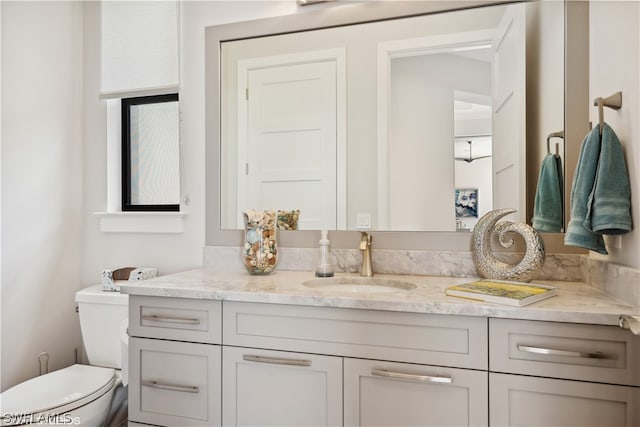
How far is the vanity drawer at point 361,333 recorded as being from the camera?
3.50 ft

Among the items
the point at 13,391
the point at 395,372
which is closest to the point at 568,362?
the point at 395,372

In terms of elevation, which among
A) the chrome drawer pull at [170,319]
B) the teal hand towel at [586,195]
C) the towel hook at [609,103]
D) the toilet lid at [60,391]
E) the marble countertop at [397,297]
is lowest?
the toilet lid at [60,391]

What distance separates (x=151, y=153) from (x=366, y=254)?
4.18ft

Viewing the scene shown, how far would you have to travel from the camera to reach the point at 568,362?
99 centimetres

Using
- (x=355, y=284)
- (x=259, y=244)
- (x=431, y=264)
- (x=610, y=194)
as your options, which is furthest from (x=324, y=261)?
(x=610, y=194)

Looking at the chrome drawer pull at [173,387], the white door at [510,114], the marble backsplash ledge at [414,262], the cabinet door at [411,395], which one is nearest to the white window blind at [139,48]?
the marble backsplash ledge at [414,262]

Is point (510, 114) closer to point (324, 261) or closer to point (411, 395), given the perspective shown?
point (324, 261)

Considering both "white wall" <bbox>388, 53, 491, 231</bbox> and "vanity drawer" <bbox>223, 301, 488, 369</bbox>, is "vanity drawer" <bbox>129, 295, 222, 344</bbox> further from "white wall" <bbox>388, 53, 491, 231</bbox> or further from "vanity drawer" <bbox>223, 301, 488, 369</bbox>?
"white wall" <bbox>388, 53, 491, 231</bbox>

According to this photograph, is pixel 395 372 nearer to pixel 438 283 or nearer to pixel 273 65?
pixel 438 283

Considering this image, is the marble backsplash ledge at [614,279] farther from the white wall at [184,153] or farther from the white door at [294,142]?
the white wall at [184,153]

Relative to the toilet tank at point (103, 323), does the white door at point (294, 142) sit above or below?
above

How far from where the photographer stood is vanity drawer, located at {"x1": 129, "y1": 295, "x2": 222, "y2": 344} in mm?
1295

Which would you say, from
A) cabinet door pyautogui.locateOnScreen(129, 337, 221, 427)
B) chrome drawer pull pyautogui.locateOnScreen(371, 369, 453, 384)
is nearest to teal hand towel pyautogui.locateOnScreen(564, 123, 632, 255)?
chrome drawer pull pyautogui.locateOnScreen(371, 369, 453, 384)

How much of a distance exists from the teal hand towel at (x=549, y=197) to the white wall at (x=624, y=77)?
17 cm
